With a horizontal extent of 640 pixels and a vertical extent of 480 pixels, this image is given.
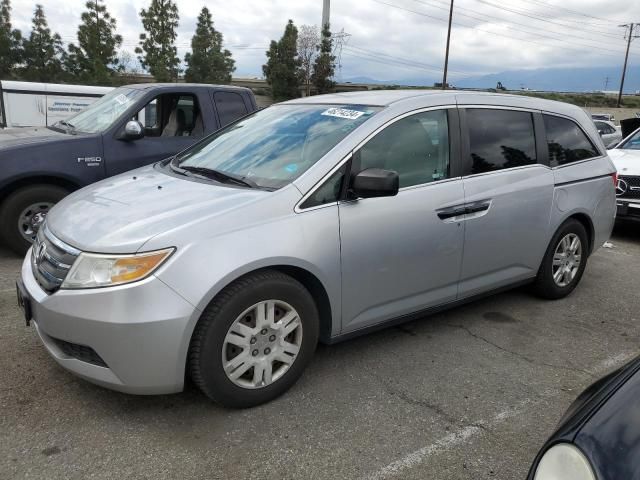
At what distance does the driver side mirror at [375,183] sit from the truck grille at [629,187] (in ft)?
18.0

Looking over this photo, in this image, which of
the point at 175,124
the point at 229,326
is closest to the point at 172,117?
the point at 175,124

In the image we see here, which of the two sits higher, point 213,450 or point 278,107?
point 278,107

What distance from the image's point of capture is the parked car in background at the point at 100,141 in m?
5.23

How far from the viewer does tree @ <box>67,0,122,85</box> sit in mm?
33594

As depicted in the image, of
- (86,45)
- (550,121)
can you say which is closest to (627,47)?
(86,45)

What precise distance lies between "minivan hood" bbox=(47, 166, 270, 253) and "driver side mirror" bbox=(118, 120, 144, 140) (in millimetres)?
2218

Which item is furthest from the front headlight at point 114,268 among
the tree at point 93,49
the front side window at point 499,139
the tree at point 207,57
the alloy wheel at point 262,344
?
the tree at point 207,57

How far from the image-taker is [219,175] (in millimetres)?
3340

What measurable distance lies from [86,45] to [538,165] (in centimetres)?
3600

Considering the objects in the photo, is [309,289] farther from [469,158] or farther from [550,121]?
[550,121]

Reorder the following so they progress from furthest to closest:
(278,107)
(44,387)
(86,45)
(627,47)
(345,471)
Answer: (627,47) < (86,45) < (278,107) < (44,387) < (345,471)

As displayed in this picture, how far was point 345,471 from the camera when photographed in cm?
243

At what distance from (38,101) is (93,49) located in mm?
24295

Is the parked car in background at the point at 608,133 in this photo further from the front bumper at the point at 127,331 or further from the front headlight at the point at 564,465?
the front headlight at the point at 564,465
